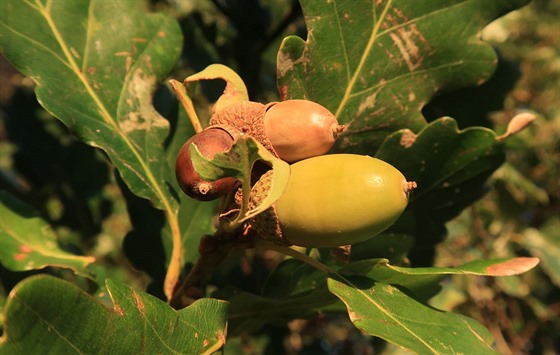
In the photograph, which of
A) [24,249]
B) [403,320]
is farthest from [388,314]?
[24,249]

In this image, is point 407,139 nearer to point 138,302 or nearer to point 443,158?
point 443,158

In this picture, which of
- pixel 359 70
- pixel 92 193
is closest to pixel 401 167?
pixel 359 70

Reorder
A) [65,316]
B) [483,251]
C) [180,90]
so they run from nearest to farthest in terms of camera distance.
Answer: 1. [65,316]
2. [180,90]
3. [483,251]

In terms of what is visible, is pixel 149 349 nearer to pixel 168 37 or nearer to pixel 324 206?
pixel 324 206

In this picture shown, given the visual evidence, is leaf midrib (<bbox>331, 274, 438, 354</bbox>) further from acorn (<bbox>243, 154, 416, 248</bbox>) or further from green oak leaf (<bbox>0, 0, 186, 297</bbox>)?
green oak leaf (<bbox>0, 0, 186, 297</bbox>)

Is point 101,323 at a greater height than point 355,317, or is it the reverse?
point 101,323

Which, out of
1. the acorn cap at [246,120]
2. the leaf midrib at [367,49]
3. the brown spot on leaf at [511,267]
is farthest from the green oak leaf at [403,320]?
the leaf midrib at [367,49]
